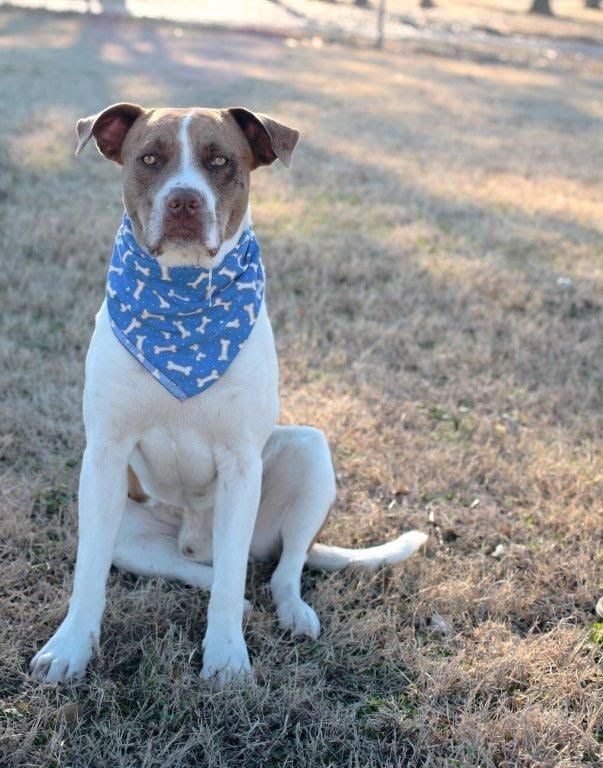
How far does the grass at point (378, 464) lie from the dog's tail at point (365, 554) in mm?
65

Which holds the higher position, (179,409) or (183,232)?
(183,232)

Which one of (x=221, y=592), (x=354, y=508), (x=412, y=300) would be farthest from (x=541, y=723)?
(x=412, y=300)

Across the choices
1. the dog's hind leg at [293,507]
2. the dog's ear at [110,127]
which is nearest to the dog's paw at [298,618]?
the dog's hind leg at [293,507]

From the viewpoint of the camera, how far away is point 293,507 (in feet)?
10.9

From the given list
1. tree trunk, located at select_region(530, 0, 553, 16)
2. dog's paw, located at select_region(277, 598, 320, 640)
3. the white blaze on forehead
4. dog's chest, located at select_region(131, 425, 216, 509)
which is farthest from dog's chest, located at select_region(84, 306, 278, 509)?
tree trunk, located at select_region(530, 0, 553, 16)

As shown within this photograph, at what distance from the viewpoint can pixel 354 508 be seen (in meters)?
3.91

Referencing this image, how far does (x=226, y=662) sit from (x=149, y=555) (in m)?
0.63

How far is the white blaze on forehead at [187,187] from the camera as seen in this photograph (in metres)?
2.71

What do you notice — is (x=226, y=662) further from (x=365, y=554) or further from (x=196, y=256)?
(x=196, y=256)

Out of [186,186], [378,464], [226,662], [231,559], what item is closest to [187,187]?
[186,186]

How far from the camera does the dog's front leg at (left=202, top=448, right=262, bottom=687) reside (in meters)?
2.84

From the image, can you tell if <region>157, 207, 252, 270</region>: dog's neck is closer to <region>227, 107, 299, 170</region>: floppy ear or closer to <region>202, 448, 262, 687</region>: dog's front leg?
<region>227, 107, 299, 170</region>: floppy ear

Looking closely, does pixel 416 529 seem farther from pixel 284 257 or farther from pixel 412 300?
pixel 284 257

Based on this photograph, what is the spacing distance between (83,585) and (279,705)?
728 millimetres
